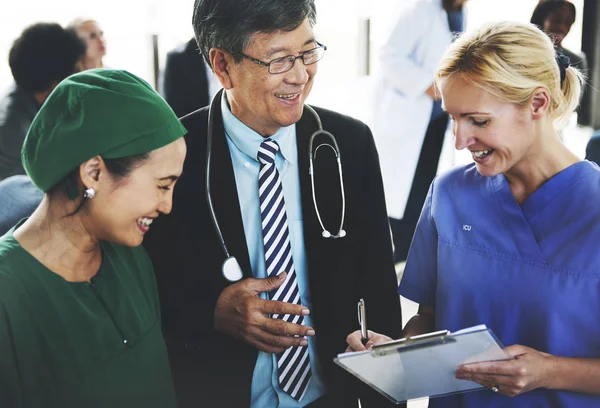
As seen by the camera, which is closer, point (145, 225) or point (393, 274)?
point (145, 225)

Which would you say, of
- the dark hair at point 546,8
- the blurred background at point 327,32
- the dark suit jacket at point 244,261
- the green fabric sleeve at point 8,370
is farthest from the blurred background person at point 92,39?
the dark hair at point 546,8

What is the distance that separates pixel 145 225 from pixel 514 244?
2.24ft

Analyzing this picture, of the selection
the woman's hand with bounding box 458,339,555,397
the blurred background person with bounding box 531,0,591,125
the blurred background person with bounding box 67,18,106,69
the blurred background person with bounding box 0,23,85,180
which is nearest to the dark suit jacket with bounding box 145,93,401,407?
the woman's hand with bounding box 458,339,555,397

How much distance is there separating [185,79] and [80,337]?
1907 mm

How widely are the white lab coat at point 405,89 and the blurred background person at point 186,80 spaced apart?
3.40 feet

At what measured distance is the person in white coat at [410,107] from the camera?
3.34 m

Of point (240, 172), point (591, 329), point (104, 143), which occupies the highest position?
point (104, 143)

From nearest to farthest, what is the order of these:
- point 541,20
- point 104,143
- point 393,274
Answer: point 104,143, point 393,274, point 541,20

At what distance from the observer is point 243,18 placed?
52.0 inches

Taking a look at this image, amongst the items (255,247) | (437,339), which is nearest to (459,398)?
(437,339)

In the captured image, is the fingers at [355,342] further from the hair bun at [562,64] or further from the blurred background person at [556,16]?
the blurred background person at [556,16]

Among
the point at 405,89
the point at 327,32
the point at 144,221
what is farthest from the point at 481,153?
the point at 327,32

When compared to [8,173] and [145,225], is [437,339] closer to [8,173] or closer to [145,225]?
[145,225]

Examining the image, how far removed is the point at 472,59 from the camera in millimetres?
1255
